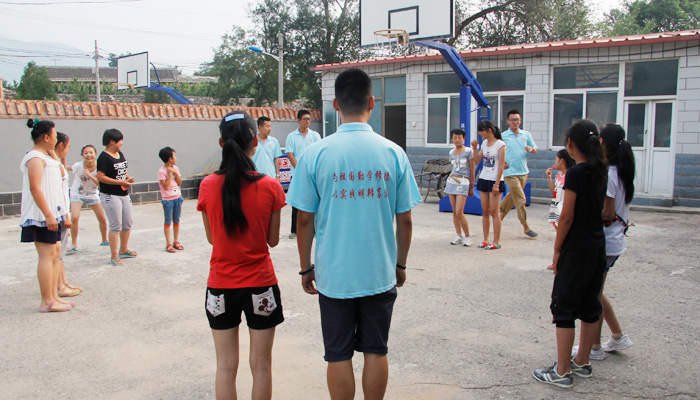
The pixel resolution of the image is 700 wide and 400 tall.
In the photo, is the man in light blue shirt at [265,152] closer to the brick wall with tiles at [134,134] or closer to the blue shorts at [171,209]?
the blue shorts at [171,209]

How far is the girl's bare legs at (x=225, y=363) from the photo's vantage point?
2693 millimetres

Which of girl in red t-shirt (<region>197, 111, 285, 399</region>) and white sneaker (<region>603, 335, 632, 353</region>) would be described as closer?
girl in red t-shirt (<region>197, 111, 285, 399</region>)

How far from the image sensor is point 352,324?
2623mm

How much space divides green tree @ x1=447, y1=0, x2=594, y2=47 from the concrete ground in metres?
19.8

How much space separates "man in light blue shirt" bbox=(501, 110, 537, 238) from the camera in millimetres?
7879

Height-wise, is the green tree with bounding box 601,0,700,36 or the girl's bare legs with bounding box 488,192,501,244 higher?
the green tree with bounding box 601,0,700,36

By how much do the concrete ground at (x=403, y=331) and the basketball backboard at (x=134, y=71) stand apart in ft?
55.0

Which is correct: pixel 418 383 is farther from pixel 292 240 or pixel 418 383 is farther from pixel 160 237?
pixel 160 237

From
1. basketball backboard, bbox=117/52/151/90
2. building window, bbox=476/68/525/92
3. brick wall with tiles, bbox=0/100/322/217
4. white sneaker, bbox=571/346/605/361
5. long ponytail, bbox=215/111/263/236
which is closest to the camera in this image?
long ponytail, bbox=215/111/263/236

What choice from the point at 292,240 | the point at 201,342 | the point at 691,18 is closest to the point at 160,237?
the point at 292,240

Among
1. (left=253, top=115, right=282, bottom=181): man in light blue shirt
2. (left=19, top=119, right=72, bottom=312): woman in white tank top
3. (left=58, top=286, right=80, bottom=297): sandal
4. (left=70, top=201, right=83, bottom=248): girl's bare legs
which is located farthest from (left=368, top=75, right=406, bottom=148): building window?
(left=19, top=119, right=72, bottom=312): woman in white tank top

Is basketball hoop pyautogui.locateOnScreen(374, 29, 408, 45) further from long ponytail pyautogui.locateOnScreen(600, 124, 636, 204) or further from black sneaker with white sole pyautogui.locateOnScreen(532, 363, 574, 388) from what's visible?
black sneaker with white sole pyautogui.locateOnScreen(532, 363, 574, 388)

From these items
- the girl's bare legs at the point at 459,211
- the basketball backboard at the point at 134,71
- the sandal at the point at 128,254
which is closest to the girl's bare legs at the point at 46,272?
the sandal at the point at 128,254

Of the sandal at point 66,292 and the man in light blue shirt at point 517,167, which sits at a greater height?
the man in light blue shirt at point 517,167
